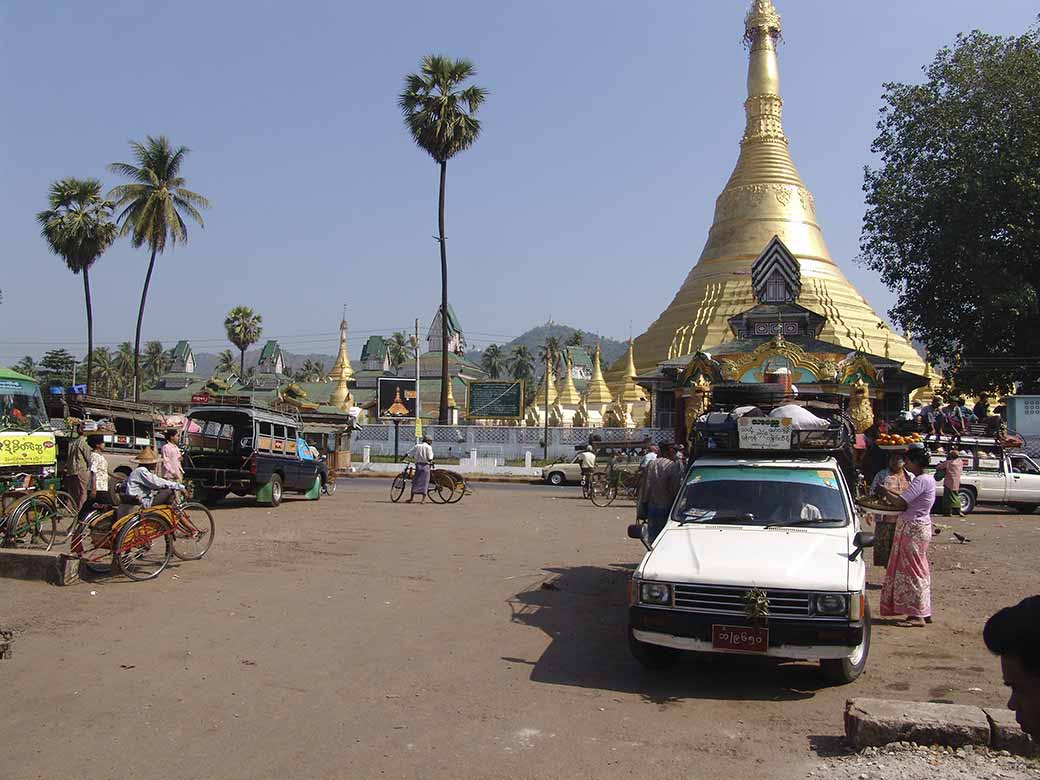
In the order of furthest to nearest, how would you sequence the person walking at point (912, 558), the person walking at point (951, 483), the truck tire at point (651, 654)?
the person walking at point (951, 483)
the person walking at point (912, 558)
the truck tire at point (651, 654)

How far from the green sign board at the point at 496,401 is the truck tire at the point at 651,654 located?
1351 inches

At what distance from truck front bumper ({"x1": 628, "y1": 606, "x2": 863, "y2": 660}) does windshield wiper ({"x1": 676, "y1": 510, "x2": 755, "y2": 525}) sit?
56.4 inches

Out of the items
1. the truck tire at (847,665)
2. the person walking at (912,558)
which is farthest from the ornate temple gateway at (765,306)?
the truck tire at (847,665)

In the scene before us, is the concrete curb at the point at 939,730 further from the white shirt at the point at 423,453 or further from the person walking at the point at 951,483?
the white shirt at the point at 423,453

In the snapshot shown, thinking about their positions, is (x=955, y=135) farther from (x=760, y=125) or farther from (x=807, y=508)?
(x=807, y=508)

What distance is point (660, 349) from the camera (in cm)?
4325

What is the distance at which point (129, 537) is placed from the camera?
9.45 meters

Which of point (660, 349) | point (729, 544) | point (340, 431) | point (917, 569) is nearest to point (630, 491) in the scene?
point (340, 431)

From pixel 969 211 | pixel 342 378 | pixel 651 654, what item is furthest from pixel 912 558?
pixel 342 378

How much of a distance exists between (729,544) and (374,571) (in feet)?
17.3

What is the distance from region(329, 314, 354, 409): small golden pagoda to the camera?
53.6 meters

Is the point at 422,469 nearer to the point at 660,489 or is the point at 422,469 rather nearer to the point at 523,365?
the point at 660,489

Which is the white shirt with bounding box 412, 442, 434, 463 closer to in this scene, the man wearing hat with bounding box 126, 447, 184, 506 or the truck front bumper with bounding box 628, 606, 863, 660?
the man wearing hat with bounding box 126, 447, 184, 506

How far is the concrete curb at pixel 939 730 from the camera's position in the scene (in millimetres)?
4848
